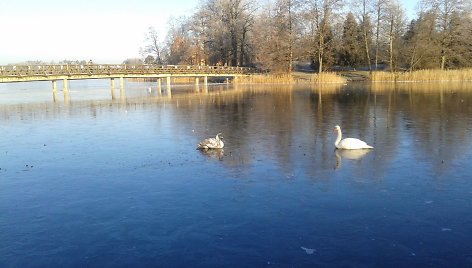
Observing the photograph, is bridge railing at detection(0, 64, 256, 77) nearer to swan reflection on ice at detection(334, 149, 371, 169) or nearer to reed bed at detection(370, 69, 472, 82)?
reed bed at detection(370, 69, 472, 82)

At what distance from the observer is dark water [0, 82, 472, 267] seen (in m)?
6.33

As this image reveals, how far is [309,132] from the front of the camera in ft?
54.0

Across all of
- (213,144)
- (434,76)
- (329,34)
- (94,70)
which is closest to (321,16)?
(329,34)

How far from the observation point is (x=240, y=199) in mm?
8641

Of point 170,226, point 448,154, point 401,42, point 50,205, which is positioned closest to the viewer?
point 170,226

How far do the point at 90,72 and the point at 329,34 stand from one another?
3771 cm

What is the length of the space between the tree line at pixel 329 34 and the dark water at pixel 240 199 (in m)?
44.0

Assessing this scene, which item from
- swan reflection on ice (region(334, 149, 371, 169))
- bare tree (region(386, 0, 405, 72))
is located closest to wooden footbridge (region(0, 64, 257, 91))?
bare tree (region(386, 0, 405, 72))

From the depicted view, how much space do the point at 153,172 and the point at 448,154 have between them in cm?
858

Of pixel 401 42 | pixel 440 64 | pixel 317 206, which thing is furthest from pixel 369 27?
pixel 317 206

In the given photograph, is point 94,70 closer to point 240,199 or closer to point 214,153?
point 214,153

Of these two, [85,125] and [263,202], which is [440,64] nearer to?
[85,125]

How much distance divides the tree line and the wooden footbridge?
9533 millimetres

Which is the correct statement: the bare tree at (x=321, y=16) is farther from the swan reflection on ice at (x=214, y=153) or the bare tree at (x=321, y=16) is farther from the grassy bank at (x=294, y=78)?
the swan reflection on ice at (x=214, y=153)
